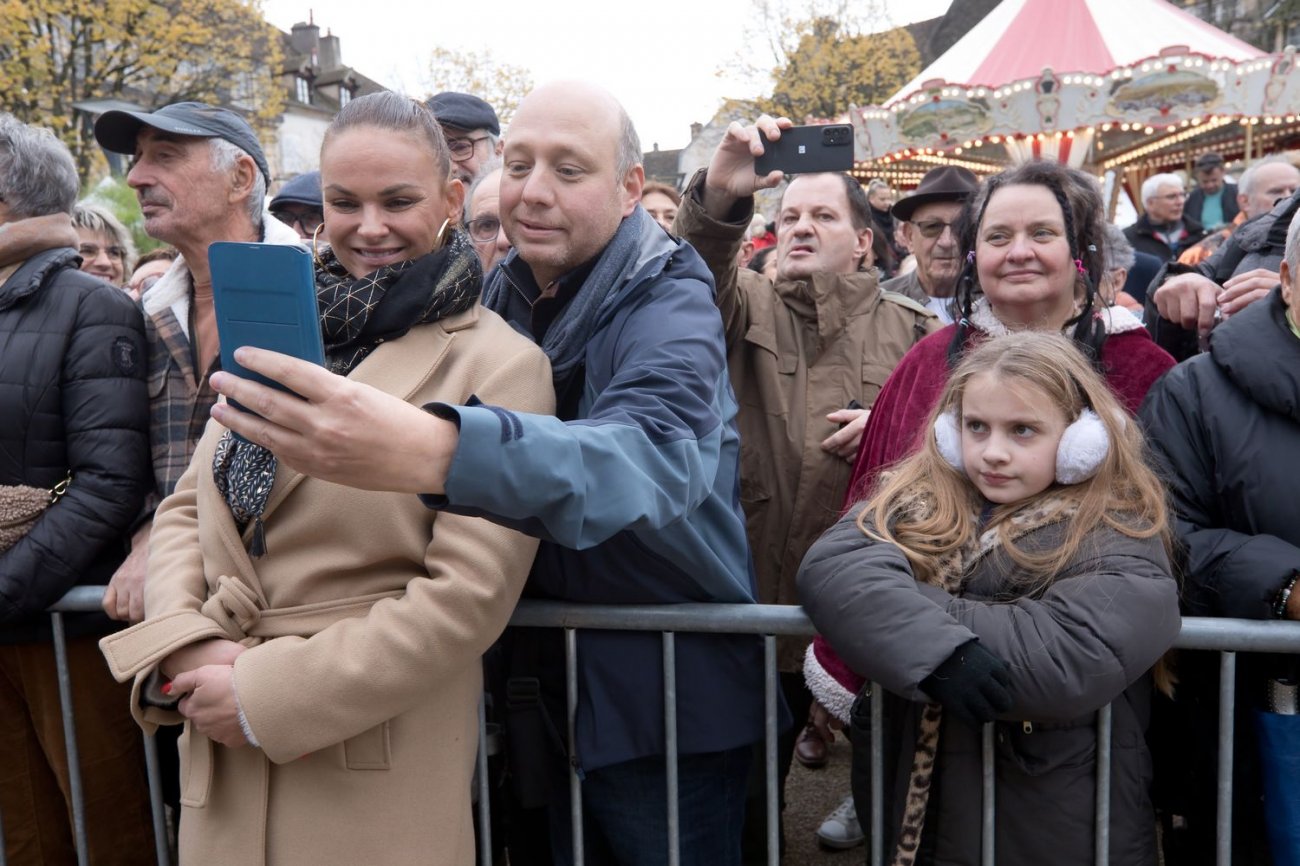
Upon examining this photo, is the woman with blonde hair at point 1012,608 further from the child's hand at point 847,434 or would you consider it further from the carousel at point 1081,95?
the carousel at point 1081,95

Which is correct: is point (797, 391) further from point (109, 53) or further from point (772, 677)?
point (109, 53)

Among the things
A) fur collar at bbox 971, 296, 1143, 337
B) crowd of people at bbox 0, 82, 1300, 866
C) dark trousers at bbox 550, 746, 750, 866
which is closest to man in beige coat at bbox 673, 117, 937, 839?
crowd of people at bbox 0, 82, 1300, 866

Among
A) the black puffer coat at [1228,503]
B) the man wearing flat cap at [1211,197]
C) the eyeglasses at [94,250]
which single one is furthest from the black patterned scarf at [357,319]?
the man wearing flat cap at [1211,197]

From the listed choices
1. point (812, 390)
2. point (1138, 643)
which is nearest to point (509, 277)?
point (812, 390)

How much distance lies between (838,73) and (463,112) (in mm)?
30672

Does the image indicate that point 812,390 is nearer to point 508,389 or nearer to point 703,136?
point 508,389

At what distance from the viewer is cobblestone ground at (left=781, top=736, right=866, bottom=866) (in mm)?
3539

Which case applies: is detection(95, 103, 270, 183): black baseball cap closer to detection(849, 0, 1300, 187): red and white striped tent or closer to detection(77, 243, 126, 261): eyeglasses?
detection(77, 243, 126, 261): eyeglasses

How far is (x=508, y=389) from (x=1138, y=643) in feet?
3.86

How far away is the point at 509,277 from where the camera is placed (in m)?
2.20

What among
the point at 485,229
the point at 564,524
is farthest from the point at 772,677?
the point at 485,229

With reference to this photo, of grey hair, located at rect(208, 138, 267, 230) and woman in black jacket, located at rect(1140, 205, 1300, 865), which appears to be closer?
woman in black jacket, located at rect(1140, 205, 1300, 865)

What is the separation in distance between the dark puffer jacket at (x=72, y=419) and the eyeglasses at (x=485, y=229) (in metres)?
1.06

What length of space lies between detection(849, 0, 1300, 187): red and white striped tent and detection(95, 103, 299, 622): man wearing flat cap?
13307mm
